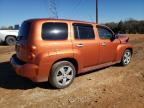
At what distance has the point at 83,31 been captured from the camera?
6.94 m

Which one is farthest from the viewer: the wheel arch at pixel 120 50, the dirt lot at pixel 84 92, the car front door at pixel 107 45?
the wheel arch at pixel 120 50

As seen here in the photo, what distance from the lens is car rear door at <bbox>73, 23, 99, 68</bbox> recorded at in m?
6.65

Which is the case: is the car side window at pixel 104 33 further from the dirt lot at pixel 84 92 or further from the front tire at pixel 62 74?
the front tire at pixel 62 74

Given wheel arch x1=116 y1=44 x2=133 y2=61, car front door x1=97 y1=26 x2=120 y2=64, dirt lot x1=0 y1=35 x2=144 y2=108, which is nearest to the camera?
dirt lot x1=0 y1=35 x2=144 y2=108

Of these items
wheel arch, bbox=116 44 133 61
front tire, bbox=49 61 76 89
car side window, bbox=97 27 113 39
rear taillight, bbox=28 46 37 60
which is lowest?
front tire, bbox=49 61 76 89

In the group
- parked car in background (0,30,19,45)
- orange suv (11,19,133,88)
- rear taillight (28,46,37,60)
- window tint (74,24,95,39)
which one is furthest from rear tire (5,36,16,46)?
rear taillight (28,46,37,60)

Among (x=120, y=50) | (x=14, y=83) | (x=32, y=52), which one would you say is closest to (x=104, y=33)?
(x=120, y=50)

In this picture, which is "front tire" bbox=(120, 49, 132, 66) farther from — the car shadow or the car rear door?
the car shadow

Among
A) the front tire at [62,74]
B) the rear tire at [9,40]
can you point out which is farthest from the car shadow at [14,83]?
the rear tire at [9,40]

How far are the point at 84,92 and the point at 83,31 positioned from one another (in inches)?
73.2

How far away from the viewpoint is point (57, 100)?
5539mm

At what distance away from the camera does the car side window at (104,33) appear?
752 cm

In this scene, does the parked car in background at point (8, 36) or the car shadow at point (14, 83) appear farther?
the parked car in background at point (8, 36)

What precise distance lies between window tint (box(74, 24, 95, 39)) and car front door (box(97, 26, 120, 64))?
0.38 metres
